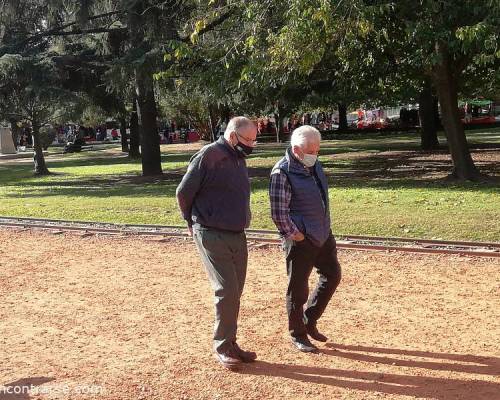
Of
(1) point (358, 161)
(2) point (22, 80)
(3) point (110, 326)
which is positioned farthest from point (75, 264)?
(1) point (358, 161)

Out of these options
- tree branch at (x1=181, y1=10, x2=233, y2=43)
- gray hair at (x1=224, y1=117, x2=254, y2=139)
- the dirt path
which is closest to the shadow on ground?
the dirt path

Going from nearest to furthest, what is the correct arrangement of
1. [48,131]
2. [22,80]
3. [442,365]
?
[442,365], [22,80], [48,131]

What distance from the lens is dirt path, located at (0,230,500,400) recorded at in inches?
175

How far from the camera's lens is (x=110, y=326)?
5.87m

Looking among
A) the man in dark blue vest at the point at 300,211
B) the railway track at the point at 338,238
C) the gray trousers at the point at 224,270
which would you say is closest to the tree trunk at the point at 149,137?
the railway track at the point at 338,238

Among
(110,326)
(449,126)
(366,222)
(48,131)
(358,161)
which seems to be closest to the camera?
(110,326)

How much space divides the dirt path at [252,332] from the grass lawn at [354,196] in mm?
2144

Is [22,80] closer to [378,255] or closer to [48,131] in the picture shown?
[378,255]

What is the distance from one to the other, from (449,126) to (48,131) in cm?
3419

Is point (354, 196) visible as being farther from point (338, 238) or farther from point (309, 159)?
point (309, 159)

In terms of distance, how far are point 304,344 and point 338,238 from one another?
173 inches

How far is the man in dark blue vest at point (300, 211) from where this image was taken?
4805 mm

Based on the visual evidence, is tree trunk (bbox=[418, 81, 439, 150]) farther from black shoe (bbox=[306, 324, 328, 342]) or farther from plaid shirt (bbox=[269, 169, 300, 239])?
plaid shirt (bbox=[269, 169, 300, 239])

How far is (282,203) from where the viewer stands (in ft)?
15.8
